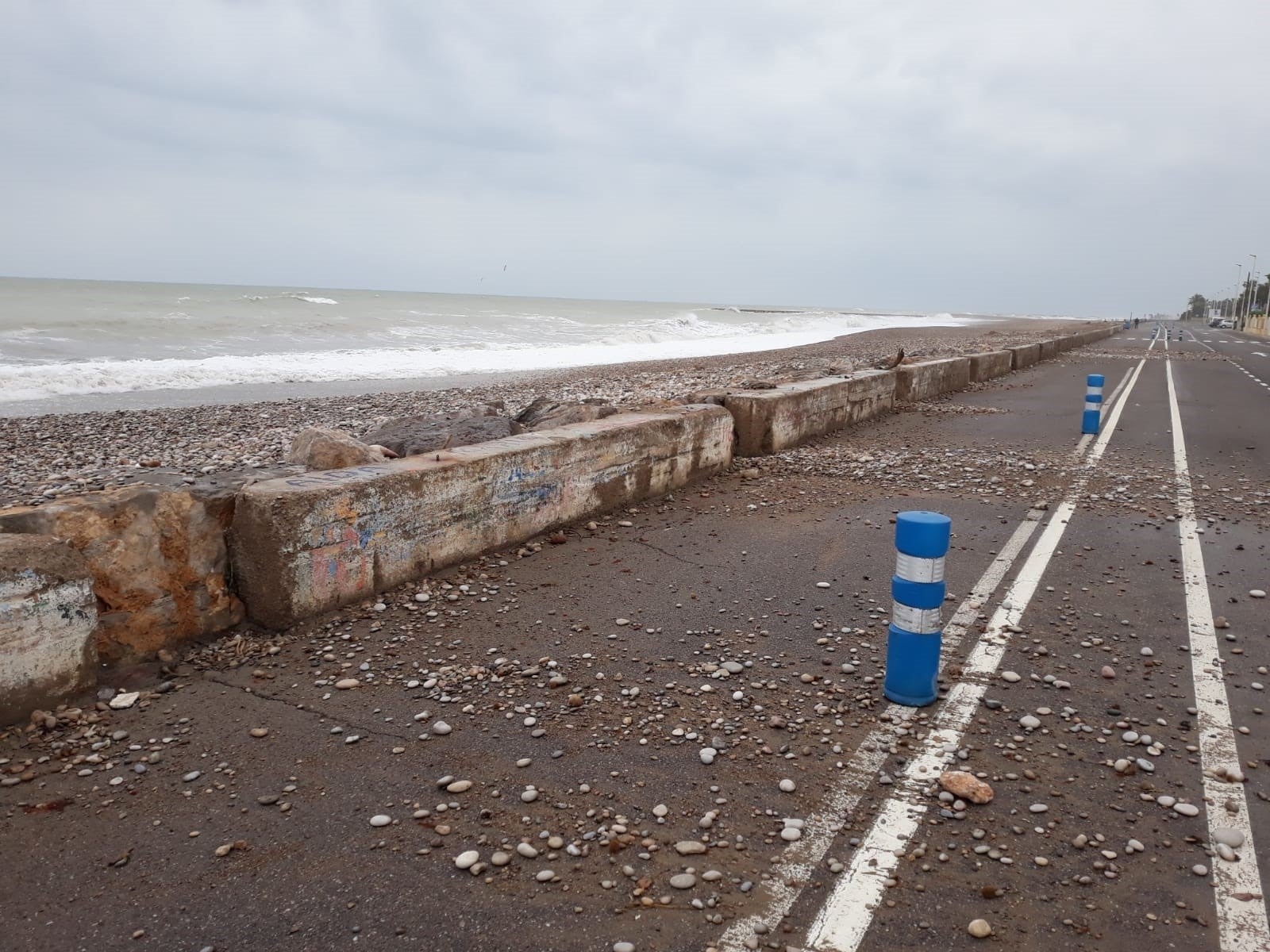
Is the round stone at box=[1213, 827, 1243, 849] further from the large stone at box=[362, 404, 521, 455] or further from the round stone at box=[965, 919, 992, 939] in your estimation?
the large stone at box=[362, 404, 521, 455]

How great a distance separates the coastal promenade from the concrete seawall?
0.65ft

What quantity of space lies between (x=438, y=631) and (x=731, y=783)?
212 centimetres

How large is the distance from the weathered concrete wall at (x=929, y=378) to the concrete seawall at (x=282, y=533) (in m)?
9.69

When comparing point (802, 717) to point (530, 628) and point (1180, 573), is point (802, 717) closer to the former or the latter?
point (530, 628)

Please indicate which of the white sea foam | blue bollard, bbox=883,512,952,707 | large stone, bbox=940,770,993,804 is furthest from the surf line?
the white sea foam

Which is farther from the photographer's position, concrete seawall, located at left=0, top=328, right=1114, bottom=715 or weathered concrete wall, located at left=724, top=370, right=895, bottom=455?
weathered concrete wall, located at left=724, top=370, right=895, bottom=455

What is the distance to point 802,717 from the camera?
12.8 ft

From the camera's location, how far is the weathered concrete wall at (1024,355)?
25.5 m

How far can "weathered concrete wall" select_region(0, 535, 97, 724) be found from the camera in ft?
11.8

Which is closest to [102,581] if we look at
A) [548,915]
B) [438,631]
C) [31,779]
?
[31,779]

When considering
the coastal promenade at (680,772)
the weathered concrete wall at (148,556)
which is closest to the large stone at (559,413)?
the coastal promenade at (680,772)

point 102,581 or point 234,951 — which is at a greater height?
point 102,581

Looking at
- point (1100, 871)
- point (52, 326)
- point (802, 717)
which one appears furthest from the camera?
point (52, 326)

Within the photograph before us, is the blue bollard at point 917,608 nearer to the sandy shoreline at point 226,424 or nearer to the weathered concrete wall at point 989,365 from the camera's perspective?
the sandy shoreline at point 226,424
